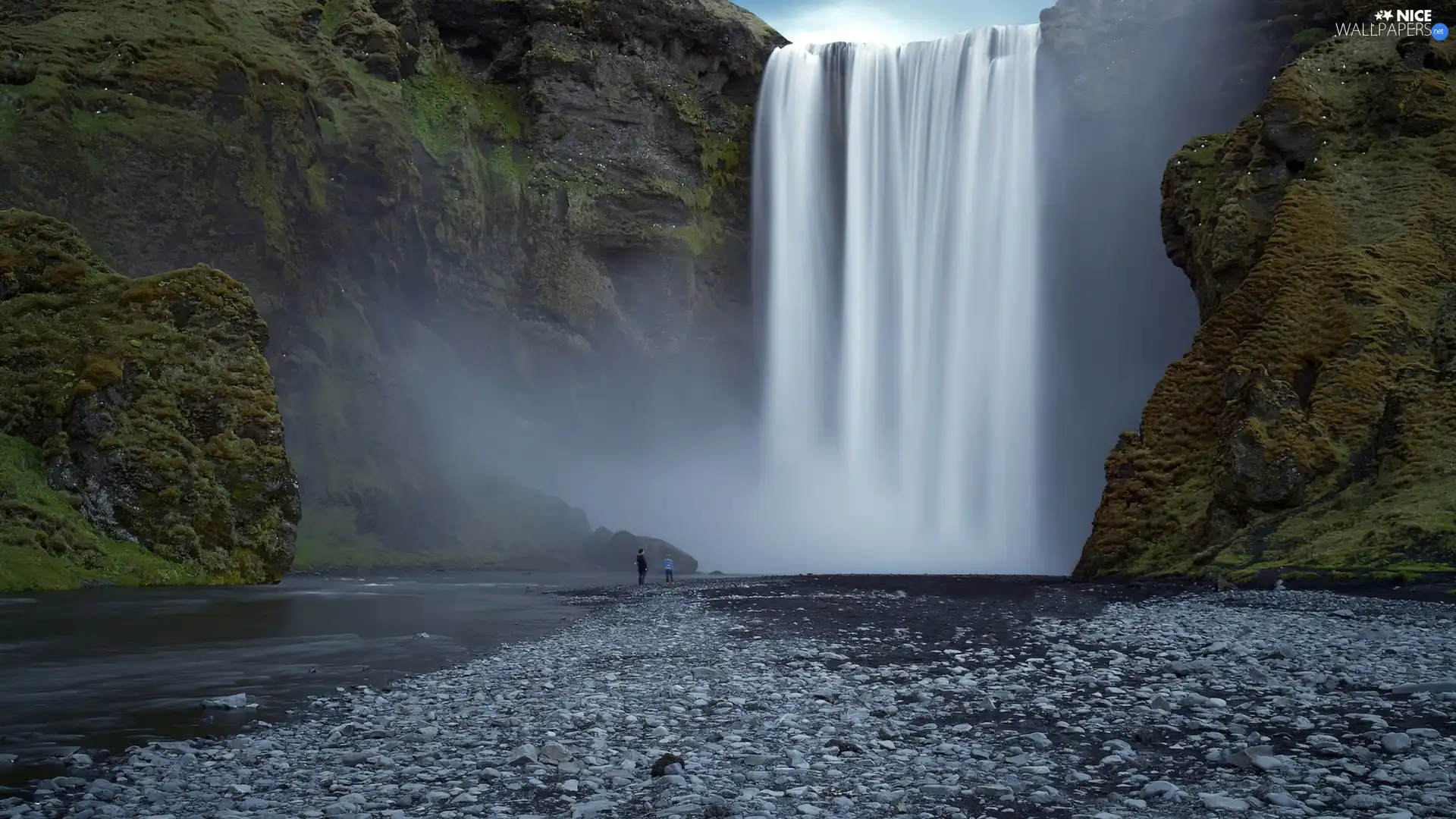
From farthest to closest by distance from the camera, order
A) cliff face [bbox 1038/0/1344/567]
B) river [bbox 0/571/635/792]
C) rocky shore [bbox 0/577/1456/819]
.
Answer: cliff face [bbox 1038/0/1344/567]
river [bbox 0/571/635/792]
rocky shore [bbox 0/577/1456/819]

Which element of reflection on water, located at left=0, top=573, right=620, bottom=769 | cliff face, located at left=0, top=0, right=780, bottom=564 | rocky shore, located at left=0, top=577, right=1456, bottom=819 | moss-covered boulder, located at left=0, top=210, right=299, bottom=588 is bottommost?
reflection on water, located at left=0, top=573, right=620, bottom=769

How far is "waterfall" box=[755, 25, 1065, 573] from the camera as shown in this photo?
69.1 metres

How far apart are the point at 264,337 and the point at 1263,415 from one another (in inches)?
1480

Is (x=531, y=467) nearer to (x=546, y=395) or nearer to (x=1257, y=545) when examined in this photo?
(x=546, y=395)

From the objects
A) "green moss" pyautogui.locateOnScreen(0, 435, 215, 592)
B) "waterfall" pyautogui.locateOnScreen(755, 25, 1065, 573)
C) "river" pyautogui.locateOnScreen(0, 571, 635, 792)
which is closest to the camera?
"river" pyautogui.locateOnScreen(0, 571, 635, 792)

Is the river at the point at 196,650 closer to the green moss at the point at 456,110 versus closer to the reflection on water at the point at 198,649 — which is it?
the reflection on water at the point at 198,649

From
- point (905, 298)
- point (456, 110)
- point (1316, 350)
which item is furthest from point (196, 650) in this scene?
point (456, 110)

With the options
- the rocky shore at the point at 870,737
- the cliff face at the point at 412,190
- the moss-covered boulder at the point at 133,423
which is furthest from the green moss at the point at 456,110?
the rocky shore at the point at 870,737

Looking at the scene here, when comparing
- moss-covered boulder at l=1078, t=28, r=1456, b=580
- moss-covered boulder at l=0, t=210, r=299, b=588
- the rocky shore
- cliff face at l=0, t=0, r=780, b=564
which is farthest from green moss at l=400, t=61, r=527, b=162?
the rocky shore

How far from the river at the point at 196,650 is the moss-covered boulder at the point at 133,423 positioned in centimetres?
364

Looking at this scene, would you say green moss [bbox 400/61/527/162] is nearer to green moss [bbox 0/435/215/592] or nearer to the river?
green moss [bbox 0/435/215/592]

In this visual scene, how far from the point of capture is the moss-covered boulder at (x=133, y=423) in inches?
1374

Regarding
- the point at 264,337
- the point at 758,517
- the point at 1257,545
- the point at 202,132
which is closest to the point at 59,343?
the point at 264,337

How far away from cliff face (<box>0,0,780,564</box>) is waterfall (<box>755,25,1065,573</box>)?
673 cm
